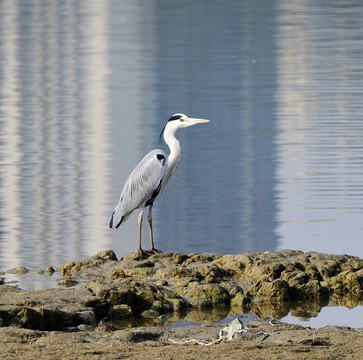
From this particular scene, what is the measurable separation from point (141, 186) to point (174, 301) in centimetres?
297

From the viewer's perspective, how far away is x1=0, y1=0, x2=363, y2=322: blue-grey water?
42.5 feet

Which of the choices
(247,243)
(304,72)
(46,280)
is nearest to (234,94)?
(304,72)

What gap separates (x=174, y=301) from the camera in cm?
907

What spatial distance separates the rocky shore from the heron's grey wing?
741 millimetres

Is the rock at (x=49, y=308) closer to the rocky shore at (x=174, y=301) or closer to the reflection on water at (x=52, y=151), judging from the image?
the rocky shore at (x=174, y=301)

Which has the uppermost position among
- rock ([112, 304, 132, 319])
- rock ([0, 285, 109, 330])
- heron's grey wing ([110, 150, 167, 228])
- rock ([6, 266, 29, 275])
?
heron's grey wing ([110, 150, 167, 228])

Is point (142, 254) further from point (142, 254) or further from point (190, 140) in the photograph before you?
point (190, 140)

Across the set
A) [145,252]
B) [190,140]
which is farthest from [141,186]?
Answer: [190,140]

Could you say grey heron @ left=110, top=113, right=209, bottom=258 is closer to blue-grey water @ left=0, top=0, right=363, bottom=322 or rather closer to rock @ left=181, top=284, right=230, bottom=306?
blue-grey water @ left=0, top=0, right=363, bottom=322

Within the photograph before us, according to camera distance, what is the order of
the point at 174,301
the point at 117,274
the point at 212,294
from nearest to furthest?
the point at 174,301, the point at 212,294, the point at 117,274

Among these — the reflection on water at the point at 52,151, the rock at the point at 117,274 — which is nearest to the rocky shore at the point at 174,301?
the rock at the point at 117,274

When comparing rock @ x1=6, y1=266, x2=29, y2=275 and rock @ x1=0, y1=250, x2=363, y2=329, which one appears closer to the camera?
rock @ x1=0, y1=250, x2=363, y2=329

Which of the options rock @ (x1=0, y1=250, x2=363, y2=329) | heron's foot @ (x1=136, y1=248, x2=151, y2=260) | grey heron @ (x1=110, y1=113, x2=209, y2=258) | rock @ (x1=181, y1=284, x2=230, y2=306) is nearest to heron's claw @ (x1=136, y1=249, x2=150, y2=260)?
heron's foot @ (x1=136, y1=248, x2=151, y2=260)

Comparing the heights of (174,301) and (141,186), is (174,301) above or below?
below
